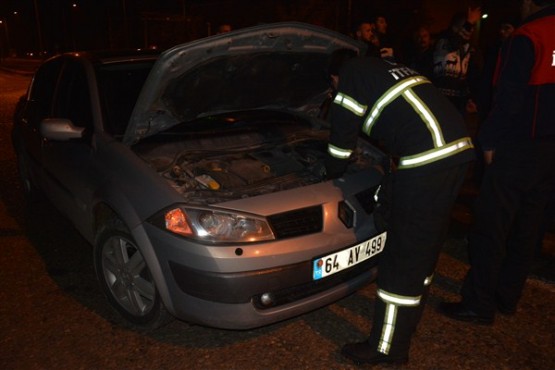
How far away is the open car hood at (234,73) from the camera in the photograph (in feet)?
8.86

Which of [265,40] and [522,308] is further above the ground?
[265,40]

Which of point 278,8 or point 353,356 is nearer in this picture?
point 353,356

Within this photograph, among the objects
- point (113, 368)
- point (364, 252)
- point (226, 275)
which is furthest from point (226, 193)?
point (113, 368)

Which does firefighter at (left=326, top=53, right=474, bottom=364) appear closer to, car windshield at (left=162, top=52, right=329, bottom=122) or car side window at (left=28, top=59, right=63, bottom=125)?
car windshield at (left=162, top=52, right=329, bottom=122)

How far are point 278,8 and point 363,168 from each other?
67.5 ft

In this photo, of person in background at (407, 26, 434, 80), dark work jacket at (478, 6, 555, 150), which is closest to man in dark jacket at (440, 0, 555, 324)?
dark work jacket at (478, 6, 555, 150)

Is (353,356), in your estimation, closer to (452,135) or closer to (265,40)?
(452,135)

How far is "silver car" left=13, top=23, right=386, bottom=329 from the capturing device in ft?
7.73

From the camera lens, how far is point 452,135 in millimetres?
2182

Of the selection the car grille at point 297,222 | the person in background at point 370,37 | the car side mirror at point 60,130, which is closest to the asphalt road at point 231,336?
the car grille at point 297,222

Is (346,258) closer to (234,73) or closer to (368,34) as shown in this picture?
(234,73)

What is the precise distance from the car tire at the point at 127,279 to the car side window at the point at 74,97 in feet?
2.88

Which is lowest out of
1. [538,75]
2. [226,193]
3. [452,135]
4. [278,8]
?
[226,193]

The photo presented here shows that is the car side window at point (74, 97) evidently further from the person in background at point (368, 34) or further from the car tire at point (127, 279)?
the person in background at point (368, 34)
